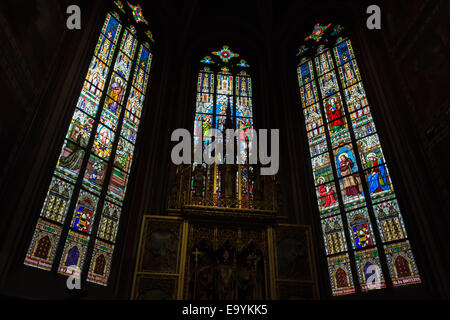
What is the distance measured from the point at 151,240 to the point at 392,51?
7.07 meters

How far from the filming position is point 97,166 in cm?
845

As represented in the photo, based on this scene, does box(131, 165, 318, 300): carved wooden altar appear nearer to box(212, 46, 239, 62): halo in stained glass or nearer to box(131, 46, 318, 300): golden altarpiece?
box(131, 46, 318, 300): golden altarpiece

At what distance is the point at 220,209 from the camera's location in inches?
272

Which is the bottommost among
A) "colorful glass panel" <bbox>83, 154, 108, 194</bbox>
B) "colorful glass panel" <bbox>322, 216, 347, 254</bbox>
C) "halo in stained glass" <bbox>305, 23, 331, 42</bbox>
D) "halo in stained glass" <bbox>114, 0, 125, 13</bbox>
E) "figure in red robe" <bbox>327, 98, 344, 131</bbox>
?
"colorful glass panel" <bbox>322, 216, 347, 254</bbox>

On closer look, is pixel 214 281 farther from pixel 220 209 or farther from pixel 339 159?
pixel 339 159

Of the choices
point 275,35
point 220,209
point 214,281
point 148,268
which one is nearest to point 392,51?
point 275,35

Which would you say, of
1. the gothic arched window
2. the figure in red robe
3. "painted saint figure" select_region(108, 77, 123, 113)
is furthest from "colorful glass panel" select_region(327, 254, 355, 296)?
"painted saint figure" select_region(108, 77, 123, 113)

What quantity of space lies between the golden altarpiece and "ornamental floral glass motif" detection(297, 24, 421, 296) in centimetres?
187

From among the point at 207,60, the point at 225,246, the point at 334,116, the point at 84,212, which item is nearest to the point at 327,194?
the point at 334,116

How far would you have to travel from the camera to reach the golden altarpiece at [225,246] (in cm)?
629

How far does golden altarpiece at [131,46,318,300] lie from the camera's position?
6.29m

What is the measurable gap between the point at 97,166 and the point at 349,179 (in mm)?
5997

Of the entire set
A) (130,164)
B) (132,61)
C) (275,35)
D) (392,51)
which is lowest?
(130,164)

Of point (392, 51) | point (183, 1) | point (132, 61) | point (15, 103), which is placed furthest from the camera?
point (183, 1)
